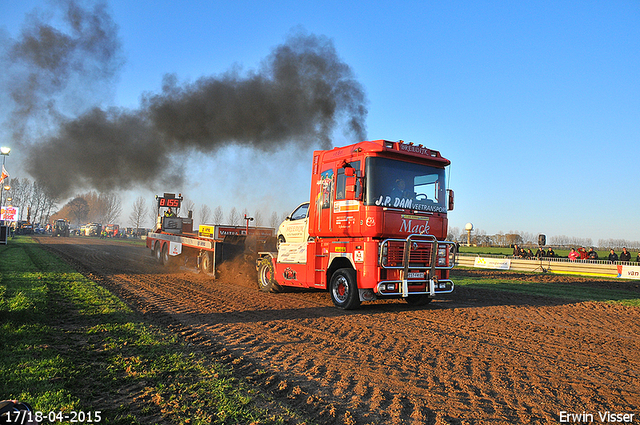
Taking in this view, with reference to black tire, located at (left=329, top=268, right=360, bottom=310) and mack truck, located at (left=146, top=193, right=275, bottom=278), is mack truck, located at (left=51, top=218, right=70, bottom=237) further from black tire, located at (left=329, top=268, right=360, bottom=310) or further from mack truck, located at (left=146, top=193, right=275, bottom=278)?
black tire, located at (left=329, top=268, right=360, bottom=310)

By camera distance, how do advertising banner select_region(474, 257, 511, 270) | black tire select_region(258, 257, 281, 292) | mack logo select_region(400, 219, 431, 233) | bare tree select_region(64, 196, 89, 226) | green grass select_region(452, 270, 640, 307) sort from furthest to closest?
bare tree select_region(64, 196, 89, 226), advertising banner select_region(474, 257, 511, 270), green grass select_region(452, 270, 640, 307), black tire select_region(258, 257, 281, 292), mack logo select_region(400, 219, 431, 233)

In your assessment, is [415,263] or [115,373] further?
[415,263]

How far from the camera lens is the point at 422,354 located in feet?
17.9

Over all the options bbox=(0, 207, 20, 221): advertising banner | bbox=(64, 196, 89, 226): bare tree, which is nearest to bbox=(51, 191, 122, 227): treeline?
bbox=(64, 196, 89, 226): bare tree

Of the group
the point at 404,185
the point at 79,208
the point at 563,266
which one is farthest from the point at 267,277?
the point at 79,208

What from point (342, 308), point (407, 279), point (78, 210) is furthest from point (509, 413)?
point (78, 210)

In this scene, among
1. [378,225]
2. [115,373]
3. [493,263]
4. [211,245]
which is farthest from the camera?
[493,263]

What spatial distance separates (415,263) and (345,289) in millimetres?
1600

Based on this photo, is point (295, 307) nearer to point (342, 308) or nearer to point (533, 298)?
point (342, 308)

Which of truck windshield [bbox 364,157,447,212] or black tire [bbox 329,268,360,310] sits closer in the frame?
truck windshield [bbox 364,157,447,212]

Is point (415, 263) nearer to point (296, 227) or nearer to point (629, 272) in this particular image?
point (296, 227)

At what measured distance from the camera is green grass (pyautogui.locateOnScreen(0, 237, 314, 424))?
135 inches

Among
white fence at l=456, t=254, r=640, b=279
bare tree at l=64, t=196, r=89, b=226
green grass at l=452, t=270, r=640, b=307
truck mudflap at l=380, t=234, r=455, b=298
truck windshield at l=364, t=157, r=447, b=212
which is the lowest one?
green grass at l=452, t=270, r=640, b=307

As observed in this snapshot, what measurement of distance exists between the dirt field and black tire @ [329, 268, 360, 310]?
257 mm
